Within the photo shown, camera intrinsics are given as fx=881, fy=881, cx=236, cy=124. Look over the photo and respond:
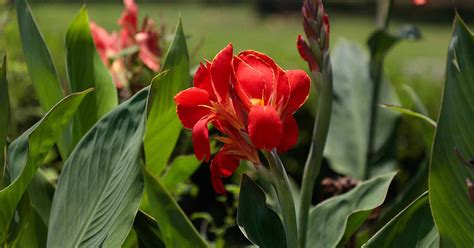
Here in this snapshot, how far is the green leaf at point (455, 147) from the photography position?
1014mm

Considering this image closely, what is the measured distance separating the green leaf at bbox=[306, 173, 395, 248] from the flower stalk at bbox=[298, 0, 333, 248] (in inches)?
5.0

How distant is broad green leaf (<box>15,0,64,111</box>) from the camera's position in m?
1.31

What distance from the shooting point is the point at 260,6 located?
21.5 m

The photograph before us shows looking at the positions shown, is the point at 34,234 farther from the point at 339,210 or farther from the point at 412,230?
the point at 412,230

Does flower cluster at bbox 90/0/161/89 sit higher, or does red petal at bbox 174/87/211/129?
red petal at bbox 174/87/211/129

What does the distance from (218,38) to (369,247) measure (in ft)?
44.0

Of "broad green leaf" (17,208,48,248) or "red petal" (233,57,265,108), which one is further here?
"broad green leaf" (17,208,48,248)

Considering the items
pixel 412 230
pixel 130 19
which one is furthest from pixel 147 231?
pixel 130 19

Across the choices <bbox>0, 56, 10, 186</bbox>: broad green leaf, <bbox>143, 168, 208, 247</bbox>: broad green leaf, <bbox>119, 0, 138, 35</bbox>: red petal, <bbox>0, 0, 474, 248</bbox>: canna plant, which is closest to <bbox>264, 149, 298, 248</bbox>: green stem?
<bbox>0, 0, 474, 248</bbox>: canna plant

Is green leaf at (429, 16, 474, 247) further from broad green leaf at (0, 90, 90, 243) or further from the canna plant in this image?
broad green leaf at (0, 90, 90, 243)

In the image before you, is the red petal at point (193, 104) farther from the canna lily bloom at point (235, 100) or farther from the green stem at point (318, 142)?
the green stem at point (318, 142)

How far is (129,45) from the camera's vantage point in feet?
5.92

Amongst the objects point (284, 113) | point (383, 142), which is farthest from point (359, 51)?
point (284, 113)

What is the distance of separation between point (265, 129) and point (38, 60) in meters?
0.49
